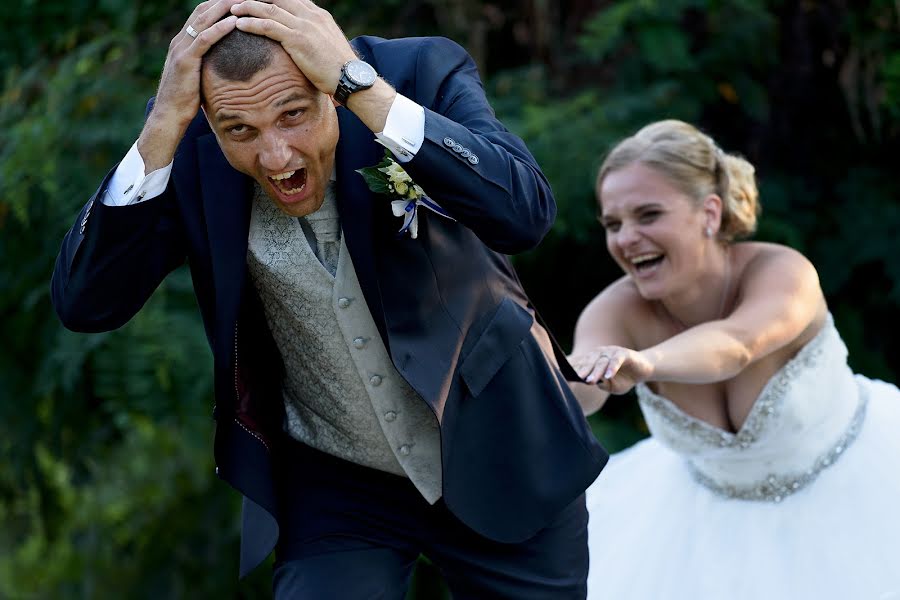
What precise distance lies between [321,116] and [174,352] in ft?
8.90

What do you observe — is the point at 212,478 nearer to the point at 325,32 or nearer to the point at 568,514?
the point at 568,514

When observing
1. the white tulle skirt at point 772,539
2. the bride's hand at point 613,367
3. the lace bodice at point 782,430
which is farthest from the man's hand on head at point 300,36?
the white tulle skirt at point 772,539

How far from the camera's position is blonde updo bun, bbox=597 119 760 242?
412 cm

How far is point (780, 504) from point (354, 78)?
2.35 metres

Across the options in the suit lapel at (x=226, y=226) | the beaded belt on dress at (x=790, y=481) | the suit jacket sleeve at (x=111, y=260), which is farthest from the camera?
the beaded belt on dress at (x=790, y=481)

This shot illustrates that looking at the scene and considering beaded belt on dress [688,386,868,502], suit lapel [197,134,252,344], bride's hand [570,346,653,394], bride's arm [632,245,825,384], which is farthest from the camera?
beaded belt on dress [688,386,868,502]

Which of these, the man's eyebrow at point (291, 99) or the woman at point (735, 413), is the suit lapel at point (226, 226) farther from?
the woman at point (735, 413)

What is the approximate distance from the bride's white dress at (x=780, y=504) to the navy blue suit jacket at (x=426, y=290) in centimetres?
126

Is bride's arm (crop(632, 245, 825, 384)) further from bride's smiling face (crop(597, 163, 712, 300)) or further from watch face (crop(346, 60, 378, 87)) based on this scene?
watch face (crop(346, 60, 378, 87))

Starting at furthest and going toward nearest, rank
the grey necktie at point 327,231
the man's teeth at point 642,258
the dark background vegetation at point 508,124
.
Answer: the dark background vegetation at point 508,124
the man's teeth at point 642,258
the grey necktie at point 327,231

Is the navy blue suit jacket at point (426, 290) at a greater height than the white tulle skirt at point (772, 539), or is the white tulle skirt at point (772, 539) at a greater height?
the navy blue suit jacket at point (426, 290)

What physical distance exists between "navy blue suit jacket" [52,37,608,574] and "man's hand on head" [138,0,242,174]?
10 centimetres

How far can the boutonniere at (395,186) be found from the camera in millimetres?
2662

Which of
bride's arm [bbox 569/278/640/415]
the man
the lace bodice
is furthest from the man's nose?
the lace bodice
